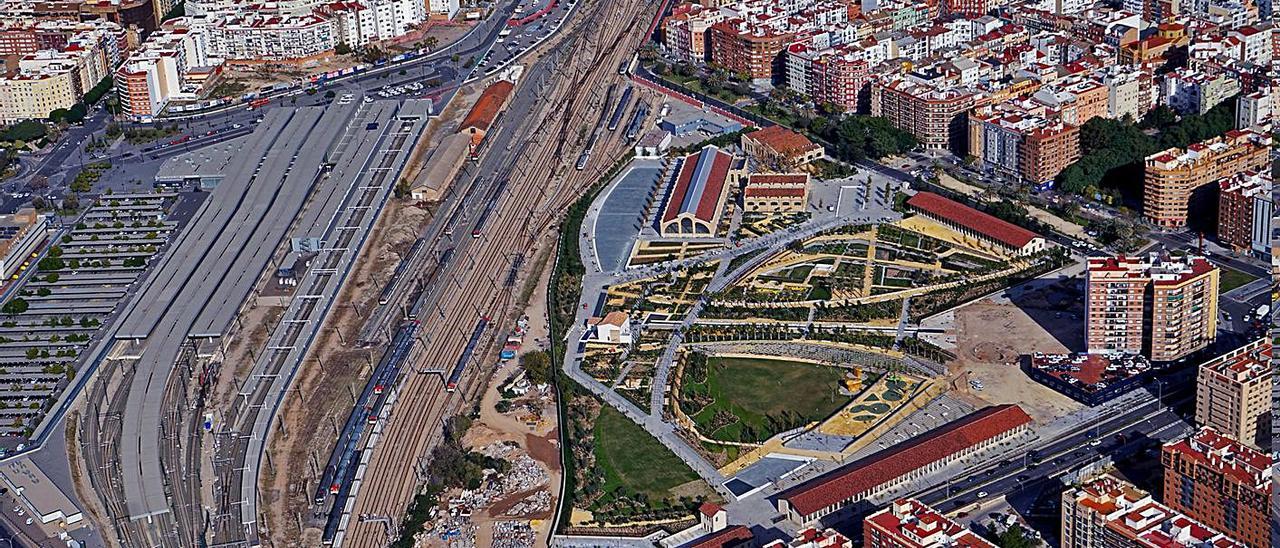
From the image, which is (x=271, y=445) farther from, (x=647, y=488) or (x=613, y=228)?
(x=613, y=228)

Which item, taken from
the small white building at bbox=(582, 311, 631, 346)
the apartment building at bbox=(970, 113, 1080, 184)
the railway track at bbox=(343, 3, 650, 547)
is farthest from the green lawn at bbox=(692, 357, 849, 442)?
the apartment building at bbox=(970, 113, 1080, 184)

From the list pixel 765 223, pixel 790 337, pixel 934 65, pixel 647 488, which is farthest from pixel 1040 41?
pixel 647 488

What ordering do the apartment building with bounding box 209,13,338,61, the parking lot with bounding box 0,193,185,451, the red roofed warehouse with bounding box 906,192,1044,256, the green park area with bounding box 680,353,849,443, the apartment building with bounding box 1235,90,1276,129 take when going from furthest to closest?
the apartment building with bounding box 209,13,338,61 → the apartment building with bounding box 1235,90,1276,129 → the red roofed warehouse with bounding box 906,192,1044,256 → the parking lot with bounding box 0,193,185,451 → the green park area with bounding box 680,353,849,443

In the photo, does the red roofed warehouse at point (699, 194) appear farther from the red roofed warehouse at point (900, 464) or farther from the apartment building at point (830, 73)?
the red roofed warehouse at point (900, 464)

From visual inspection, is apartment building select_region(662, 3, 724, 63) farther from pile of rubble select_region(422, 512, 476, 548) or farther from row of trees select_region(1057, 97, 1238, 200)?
pile of rubble select_region(422, 512, 476, 548)

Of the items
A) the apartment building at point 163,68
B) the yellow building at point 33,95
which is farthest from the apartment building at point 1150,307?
the yellow building at point 33,95

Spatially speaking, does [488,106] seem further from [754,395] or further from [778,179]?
[754,395]

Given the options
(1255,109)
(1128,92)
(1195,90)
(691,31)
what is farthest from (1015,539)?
(691,31)
